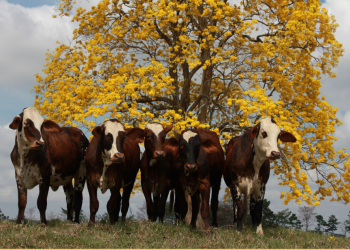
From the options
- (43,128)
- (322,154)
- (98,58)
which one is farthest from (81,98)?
(322,154)

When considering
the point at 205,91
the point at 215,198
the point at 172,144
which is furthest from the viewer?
the point at 205,91

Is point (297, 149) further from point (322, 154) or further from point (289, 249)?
point (289, 249)

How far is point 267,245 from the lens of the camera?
6418mm

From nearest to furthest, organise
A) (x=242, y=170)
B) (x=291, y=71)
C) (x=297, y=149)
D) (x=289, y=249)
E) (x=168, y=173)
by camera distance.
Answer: (x=289, y=249)
(x=242, y=170)
(x=168, y=173)
(x=297, y=149)
(x=291, y=71)

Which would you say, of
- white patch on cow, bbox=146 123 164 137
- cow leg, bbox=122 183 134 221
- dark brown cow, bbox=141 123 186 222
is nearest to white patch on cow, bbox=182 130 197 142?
dark brown cow, bbox=141 123 186 222

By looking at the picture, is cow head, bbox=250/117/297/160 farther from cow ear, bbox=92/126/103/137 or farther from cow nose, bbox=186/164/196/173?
cow ear, bbox=92/126/103/137

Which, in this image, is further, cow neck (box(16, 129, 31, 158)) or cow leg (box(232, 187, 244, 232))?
cow leg (box(232, 187, 244, 232))

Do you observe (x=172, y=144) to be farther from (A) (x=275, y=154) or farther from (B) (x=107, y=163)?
(A) (x=275, y=154)

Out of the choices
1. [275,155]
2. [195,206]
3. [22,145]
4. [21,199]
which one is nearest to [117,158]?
[22,145]

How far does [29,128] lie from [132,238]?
2.93m

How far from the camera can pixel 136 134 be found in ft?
28.3

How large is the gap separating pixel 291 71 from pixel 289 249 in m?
8.17

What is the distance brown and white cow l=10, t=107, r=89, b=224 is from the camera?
7.20 metres

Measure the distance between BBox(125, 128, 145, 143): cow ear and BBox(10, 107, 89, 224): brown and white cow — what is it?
142 centimetres
